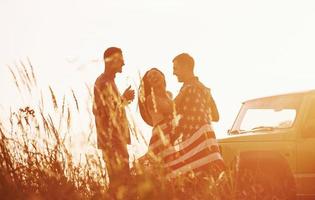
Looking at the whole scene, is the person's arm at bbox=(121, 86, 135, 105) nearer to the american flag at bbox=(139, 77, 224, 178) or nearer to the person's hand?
the person's hand

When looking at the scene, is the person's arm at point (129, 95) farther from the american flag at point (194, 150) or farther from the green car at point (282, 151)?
the green car at point (282, 151)

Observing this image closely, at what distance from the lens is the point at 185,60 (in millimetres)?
6340

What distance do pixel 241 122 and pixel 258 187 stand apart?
1.78m

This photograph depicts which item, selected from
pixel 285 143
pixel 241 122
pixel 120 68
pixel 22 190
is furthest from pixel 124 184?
pixel 241 122

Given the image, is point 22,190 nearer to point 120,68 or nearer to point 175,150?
point 175,150

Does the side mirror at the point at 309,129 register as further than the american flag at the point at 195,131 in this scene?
Yes

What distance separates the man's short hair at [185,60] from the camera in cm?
633

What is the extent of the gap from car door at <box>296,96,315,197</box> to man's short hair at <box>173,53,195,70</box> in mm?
1477

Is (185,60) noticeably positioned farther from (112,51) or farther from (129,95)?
(112,51)

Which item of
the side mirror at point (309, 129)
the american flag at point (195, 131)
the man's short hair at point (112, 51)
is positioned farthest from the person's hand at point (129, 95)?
the side mirror at point (309, 129)

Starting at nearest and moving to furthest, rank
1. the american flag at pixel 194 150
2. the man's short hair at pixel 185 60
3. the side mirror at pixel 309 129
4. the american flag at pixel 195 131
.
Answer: the american flag at pixel 194 150
the american flag at pixel 195 131
the man's short hair at pixel 185 60
the side mirror at pixel 309 129

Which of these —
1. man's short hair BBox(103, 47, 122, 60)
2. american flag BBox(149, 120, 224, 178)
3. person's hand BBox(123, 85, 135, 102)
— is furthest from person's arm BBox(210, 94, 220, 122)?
man's short hair BBox(103, 47, 122, 60)

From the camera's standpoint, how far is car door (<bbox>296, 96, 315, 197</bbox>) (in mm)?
6691

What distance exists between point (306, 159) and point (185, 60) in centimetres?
178
